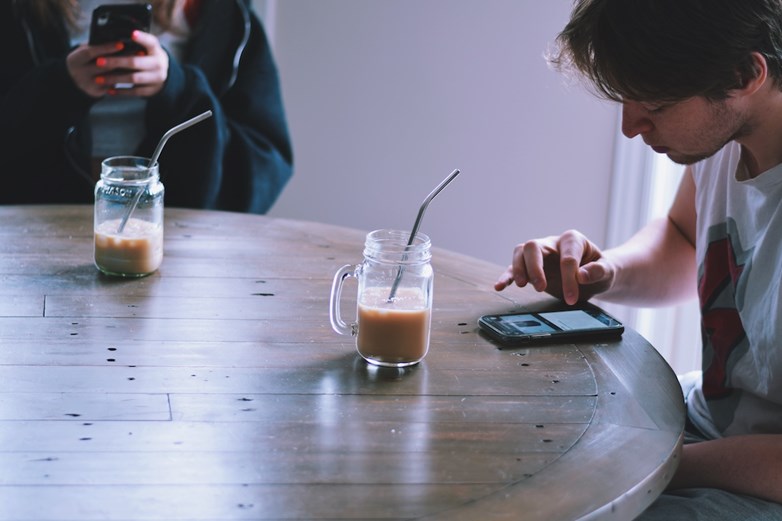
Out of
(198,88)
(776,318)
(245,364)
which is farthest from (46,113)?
(776,318)

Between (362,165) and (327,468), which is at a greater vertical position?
(327,468)

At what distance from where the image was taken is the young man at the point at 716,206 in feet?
3.55

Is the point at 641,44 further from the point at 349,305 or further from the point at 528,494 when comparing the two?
the point at 528,494

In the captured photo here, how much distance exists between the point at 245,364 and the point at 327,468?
0.25 metres

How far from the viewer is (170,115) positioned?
1929 mm

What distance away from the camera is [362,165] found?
2.47m

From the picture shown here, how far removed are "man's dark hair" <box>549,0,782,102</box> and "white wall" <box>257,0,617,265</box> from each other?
48.9 inches

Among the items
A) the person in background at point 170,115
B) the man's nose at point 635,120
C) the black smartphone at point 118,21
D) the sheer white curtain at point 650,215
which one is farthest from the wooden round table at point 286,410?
the sheer white curtain at point 650,215

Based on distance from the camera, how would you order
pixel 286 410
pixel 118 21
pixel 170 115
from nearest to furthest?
1. pixel 286 410
2. pixel 118 21
3. pixel 170 115

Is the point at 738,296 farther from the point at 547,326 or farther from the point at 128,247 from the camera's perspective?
the point at 128,247

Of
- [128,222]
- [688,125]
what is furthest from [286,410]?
[688,125]

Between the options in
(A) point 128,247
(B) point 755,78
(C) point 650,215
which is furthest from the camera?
(C) point 650,215

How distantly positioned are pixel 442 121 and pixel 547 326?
1362 millimetres

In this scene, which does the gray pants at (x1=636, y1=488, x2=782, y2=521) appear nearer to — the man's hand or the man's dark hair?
the man's hand
